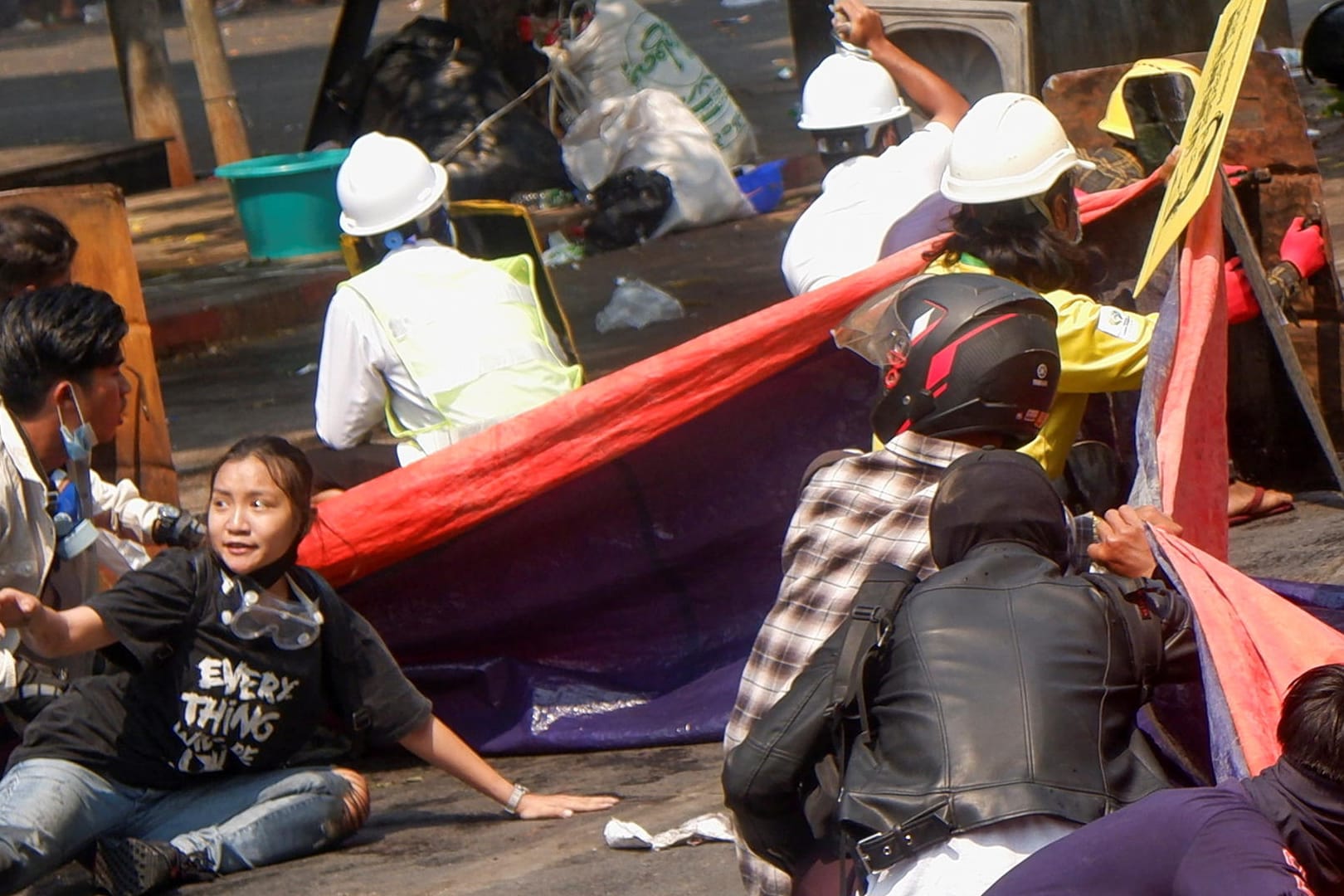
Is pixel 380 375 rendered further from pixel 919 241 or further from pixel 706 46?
pixel 706 46

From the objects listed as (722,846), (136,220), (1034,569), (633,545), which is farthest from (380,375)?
(136,220)

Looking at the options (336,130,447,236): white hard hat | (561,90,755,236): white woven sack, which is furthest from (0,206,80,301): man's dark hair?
(561,90,755,236): white woven sack

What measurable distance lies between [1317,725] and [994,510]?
0.50 m

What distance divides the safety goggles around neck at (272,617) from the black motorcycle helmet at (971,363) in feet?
4.44

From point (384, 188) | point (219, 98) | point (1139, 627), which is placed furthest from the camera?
point (219, 98)

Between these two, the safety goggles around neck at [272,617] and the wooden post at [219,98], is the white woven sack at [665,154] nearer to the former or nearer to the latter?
the wooden post at [219,98]

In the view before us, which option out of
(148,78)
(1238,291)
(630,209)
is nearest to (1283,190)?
(1238,291)

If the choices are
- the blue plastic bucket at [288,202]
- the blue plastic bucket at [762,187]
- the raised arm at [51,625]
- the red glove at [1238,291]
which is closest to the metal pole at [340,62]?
the blue plastic bucket at [288,202]

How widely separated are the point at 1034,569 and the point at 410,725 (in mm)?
1824

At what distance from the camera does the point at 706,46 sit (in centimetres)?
1773

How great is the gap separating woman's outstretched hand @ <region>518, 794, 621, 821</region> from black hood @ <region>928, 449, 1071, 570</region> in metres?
1.56

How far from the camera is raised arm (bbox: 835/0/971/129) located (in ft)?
17.6

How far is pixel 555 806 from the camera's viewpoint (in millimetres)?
3906

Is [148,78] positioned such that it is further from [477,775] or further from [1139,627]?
[1139,627]
